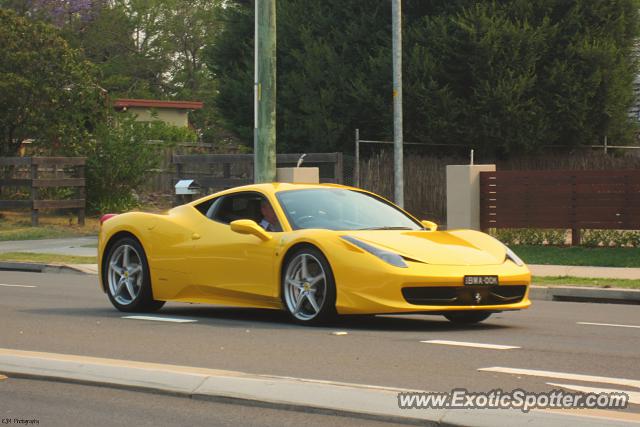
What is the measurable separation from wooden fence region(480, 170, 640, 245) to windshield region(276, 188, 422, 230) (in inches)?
486

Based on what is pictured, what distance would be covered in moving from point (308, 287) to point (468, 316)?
171 cm

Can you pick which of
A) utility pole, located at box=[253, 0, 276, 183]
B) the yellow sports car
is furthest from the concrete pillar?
the yellow sports car

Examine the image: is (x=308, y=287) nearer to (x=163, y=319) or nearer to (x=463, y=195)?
(x=163, y=319)

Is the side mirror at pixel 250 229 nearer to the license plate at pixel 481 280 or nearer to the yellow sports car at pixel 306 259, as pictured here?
the yellow sports car at pixel 306 259

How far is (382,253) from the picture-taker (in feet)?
38.2

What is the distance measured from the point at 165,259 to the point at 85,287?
529 centimetres

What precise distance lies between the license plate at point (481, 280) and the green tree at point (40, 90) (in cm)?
2486

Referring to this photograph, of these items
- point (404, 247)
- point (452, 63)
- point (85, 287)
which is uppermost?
point (452, 63)

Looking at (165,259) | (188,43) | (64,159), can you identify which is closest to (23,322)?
(165,259)

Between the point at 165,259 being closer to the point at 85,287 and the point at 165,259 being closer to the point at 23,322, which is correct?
the point at 23,322

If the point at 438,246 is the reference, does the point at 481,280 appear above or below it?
below

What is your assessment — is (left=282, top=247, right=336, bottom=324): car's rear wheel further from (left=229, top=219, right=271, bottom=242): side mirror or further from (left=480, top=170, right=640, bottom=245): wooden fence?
(left=480, top=170, right=640, bottom=245): wooden fence

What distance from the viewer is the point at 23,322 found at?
12758mm

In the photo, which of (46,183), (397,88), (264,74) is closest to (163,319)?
(264,74)
